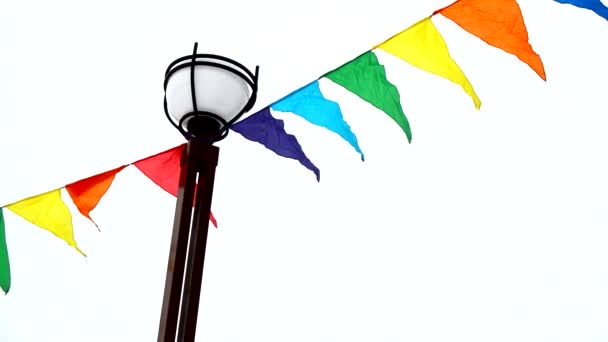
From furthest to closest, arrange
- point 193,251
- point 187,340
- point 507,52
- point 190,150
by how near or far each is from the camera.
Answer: point 507,52 → point 190,150 → point 193,251 → point 187,340

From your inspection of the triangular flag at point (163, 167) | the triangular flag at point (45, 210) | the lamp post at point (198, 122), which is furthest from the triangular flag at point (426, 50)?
the triangular flag at point (45, 210)

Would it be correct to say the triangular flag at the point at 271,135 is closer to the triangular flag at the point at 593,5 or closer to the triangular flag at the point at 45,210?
the triangular flag at the point at 45,210

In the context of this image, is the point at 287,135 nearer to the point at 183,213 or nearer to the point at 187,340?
the point at 183,213

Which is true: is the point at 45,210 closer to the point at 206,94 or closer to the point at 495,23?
the point at 206,94

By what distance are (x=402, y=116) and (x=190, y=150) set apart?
0.89 meters

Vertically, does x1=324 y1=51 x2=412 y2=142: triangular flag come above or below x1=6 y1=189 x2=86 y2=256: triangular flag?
above

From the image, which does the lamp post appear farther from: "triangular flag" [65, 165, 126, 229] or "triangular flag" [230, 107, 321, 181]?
"triangular flag" [65, 165, 126, 229]

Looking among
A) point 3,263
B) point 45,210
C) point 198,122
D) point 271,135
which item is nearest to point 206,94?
point 198,122

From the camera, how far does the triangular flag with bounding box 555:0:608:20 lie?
1.97m

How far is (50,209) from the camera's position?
240 centimetres

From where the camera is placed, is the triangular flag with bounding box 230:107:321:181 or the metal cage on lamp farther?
the triangular flag with bounding box 230:107:321:181

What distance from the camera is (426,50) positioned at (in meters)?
2.11

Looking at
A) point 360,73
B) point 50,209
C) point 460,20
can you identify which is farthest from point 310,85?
point 50,209

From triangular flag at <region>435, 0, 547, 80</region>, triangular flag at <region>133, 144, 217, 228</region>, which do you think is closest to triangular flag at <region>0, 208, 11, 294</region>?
triangular flag at <region>133, 144, 217, 228</region>
